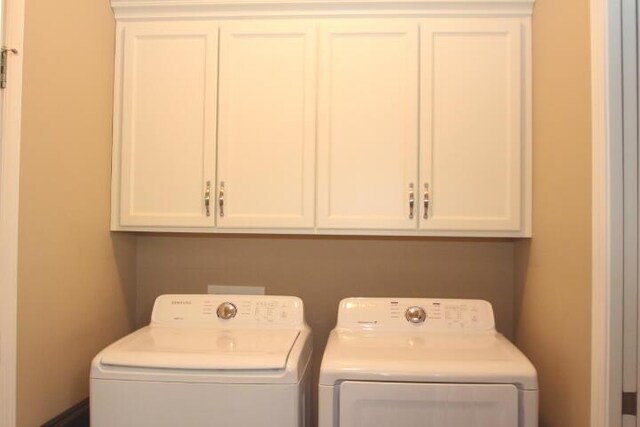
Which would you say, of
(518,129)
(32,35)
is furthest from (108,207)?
(518,129)

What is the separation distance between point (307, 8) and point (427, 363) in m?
1.37

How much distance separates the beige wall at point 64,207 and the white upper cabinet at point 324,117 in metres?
0.11

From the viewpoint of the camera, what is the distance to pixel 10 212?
1217 millimetres

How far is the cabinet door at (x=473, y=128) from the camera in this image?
5.36 feet

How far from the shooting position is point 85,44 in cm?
155

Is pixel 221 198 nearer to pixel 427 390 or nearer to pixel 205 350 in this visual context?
pixel 205 350

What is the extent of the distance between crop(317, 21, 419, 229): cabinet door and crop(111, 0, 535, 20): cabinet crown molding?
2.9 inches

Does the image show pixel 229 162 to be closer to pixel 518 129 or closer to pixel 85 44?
pixel 85 44

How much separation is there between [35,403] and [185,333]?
0.48m

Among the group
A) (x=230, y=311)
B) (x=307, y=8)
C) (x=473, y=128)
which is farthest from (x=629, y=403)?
(x=307, y=8)

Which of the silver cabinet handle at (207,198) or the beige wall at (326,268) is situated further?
the beige wall at (326,268)

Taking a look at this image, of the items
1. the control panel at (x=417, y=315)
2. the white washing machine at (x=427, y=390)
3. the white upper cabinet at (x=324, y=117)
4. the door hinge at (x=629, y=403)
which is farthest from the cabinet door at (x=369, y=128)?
the door hinge at (x=629, y=403)

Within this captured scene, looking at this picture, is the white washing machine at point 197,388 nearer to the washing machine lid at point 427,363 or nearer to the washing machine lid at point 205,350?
the washing machine lid at point 205,350

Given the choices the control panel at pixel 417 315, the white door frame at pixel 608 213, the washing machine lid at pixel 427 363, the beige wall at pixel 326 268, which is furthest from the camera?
the beige wall at pixel 326 268
